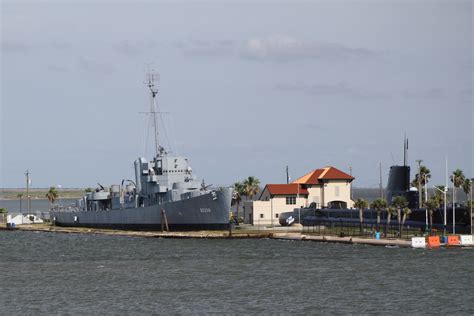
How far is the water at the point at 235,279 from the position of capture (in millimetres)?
67375

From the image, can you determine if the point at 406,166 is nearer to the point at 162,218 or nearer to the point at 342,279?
the point at 162,218

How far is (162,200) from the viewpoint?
456ft

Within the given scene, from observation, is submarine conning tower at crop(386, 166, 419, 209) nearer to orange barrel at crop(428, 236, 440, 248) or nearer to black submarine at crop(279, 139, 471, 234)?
black submarine at crop(279, 139, 471, 234)

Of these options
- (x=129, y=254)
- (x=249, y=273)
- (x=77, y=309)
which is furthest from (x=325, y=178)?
(x=77, y=309)

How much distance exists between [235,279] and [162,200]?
57669 millimetres

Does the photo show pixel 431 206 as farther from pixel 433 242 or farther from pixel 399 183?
pixel 399 183

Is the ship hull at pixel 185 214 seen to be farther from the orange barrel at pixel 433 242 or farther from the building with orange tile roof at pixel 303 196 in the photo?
the orange barrel at pixel 433 242

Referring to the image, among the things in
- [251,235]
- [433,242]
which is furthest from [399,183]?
[433,242]

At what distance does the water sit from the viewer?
67.4 m

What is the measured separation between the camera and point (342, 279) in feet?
266

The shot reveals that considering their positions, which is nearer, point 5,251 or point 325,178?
point 5,251

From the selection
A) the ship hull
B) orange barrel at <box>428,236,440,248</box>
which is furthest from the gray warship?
orange barrel at <box>428,236,440,248</box>

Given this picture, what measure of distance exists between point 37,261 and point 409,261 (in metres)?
36.2

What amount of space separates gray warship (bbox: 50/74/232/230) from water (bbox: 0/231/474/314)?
11.0 meters
